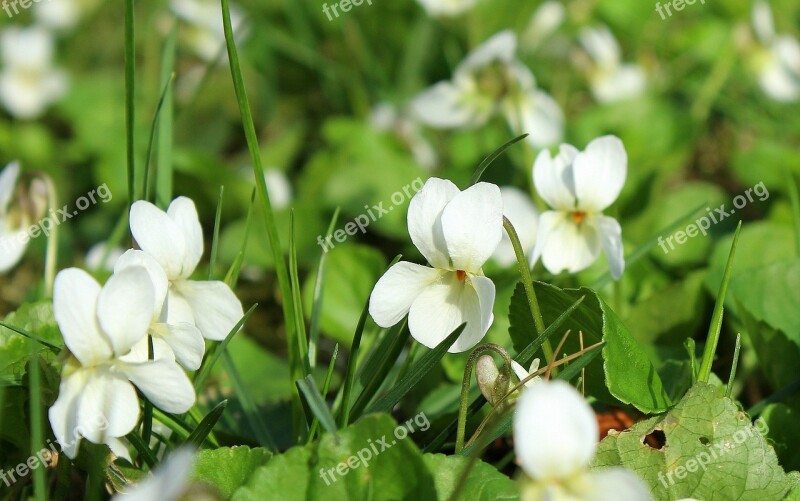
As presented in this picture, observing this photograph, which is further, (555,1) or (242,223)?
(555,1)

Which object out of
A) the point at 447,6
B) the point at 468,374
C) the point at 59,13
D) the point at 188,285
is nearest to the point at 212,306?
the point at 188,285

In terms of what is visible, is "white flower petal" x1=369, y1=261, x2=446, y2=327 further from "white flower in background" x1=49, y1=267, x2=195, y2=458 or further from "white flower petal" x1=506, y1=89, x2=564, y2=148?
"white flower petal" x1=506, y1=89, x2=564, y2=148

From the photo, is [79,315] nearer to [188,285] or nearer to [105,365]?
[105,365]

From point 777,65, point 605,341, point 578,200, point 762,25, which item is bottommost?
point 777,65

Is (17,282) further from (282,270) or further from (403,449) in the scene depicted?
(403,449)

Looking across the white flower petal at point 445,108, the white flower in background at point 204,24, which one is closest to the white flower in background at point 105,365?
the white flower petal at point 445,108

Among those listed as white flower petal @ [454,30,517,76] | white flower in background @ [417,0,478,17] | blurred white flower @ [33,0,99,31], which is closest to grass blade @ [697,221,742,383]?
white flower petal @ [454,30,517,76]

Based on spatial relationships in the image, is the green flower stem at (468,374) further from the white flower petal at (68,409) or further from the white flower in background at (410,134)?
the white flower in background at (410,134)

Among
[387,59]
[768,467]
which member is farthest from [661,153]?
[768,467]
